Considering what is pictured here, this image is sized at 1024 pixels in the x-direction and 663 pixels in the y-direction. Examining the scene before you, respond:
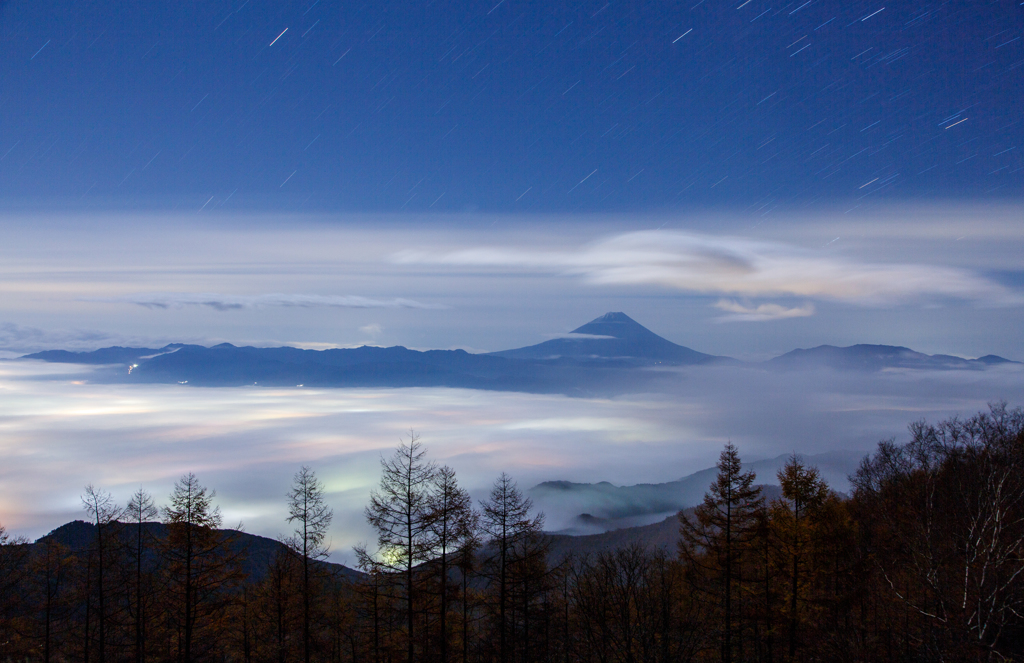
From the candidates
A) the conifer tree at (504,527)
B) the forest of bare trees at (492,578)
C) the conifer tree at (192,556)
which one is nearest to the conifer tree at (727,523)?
the forest of bare trees at (492,578)

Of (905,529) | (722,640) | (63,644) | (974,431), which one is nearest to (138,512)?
(63,644)

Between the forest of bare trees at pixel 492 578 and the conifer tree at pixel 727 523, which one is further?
the conifer tree at pixel 727 523

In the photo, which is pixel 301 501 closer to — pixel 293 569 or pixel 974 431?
pixel 293 569

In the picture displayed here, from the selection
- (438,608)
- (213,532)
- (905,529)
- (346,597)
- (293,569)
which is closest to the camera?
(438,608)

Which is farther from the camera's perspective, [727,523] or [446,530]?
[727,523]

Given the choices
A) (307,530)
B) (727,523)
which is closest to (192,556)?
(307,530)

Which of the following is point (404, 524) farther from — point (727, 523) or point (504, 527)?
point (727, 523)

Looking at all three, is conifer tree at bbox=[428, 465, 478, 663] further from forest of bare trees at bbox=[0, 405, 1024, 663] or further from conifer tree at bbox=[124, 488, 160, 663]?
conifer tree at bbox=[124, 488, 160, 663]

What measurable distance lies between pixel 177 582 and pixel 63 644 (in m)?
15.6

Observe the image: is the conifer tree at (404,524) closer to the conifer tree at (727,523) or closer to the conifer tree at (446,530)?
the conifer tree at (446,530)

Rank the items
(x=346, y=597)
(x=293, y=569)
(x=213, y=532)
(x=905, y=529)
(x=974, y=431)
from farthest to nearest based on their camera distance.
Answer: (x=974, y=431)
(x=346, y=597)
(x=905, y=529)
(x=293, y=569)
(x=213, y=532)

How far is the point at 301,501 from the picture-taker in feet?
86.4

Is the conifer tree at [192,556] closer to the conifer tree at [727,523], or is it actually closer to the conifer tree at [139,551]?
the conifer tree at [139,551]

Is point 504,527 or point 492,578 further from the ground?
point 504,527
